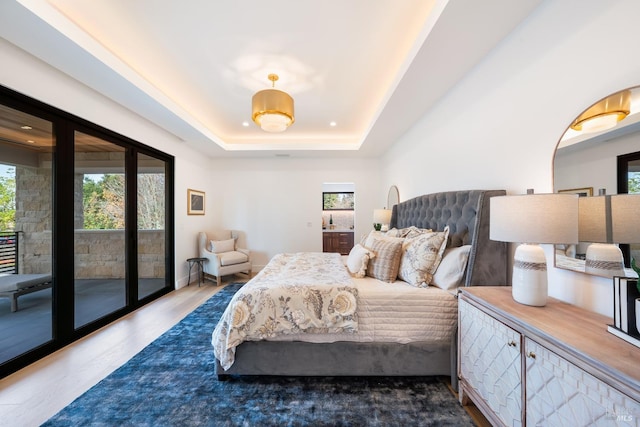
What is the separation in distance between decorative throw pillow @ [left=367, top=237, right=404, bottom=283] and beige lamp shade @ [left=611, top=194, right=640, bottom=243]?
132 cm

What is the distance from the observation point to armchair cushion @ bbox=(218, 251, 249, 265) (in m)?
4.46

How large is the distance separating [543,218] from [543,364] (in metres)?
0.65

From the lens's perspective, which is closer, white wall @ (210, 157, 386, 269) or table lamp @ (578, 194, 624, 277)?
table lamp @ (578, 194, 624, 277)

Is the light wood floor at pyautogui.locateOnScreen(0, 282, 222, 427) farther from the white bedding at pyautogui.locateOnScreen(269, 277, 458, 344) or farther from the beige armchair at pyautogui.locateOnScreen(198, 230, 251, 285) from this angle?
the white bedding at pyautogui.locateOnScreen(269, 277, 458, 344)

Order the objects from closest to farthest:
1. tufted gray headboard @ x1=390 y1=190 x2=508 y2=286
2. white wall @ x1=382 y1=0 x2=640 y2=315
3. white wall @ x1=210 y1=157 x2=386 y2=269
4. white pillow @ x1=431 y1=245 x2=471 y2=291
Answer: white wall @ x1=382 y1=0 x2=640 y2=315
tufted gray headboard @ x1=390 y1=190 x2=508 y2=286
white pillow @ x1=431 y1=245 x2=471 y2=291
white wall @ x1=210 y1=157 x2=386 y2=269

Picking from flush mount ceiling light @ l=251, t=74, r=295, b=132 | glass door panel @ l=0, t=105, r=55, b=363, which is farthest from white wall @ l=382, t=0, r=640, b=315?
glass door panel @ l=0, t=105, r=55, b=363

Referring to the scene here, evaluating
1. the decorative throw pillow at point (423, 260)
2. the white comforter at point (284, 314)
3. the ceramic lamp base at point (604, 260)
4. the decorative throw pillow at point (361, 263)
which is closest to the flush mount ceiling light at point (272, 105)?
the decorative throw pillow at point (361, 263)

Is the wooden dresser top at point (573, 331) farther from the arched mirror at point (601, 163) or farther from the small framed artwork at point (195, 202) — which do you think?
the small framed artwork at point (195, 202)

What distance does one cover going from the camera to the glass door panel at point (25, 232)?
6.73 feet

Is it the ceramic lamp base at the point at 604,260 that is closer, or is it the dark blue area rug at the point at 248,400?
the ceramic lamp base at the point at 604,260

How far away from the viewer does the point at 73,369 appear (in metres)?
1.99

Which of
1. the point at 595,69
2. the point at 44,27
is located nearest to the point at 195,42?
the point at 44,27

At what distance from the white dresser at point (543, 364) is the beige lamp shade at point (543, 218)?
0.38 metres

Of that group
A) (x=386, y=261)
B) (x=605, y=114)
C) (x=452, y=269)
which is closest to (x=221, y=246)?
(x=386, y=261)
